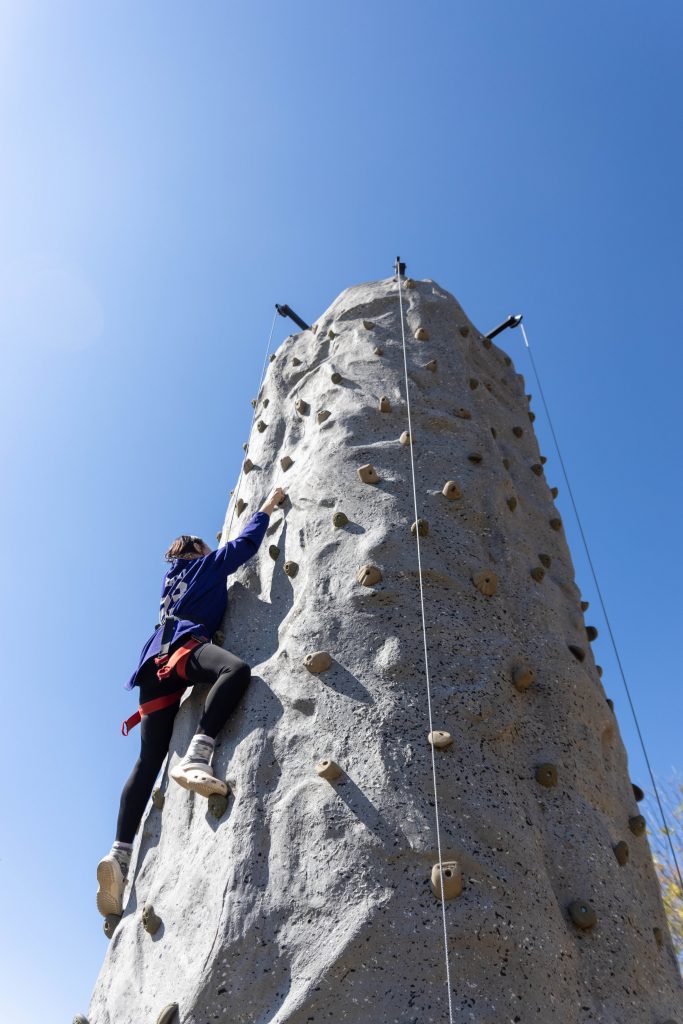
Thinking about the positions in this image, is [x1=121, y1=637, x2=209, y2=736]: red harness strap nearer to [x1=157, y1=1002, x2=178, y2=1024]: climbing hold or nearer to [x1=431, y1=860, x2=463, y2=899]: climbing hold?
[x1=157, y1=1002, x2=178, y2=1024]: climbing hold

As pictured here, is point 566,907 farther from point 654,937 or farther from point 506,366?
point 506,366

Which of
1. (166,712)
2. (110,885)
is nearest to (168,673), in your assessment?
(166,712)

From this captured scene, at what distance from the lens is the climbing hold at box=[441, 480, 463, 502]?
3592 mm

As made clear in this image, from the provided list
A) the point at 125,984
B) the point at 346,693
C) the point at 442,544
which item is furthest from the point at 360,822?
the point at 442,544

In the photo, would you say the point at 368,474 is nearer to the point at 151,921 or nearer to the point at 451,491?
the point at 451,491

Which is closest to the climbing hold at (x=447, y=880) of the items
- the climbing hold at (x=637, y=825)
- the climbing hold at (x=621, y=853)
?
the climbing hold at (x=621, y=853)

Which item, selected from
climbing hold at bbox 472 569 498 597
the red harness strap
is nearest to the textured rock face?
climbing hold at bbox 472 569 498 597

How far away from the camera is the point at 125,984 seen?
2551mm

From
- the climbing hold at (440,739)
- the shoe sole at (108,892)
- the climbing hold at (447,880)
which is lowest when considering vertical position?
the climbing hold at (447,880)

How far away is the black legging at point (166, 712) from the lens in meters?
2.97

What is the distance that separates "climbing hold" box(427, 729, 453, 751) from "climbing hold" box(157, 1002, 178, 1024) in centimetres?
107

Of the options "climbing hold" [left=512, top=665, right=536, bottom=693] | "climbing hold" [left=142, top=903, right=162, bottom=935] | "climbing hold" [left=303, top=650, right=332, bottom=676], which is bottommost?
"climbing hold" [left=142, top=903, right=162, bottom=935]

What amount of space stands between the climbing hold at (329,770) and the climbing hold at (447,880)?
0.45m

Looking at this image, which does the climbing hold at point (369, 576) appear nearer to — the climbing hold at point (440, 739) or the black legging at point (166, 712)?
the black legging at point (166, 712)
